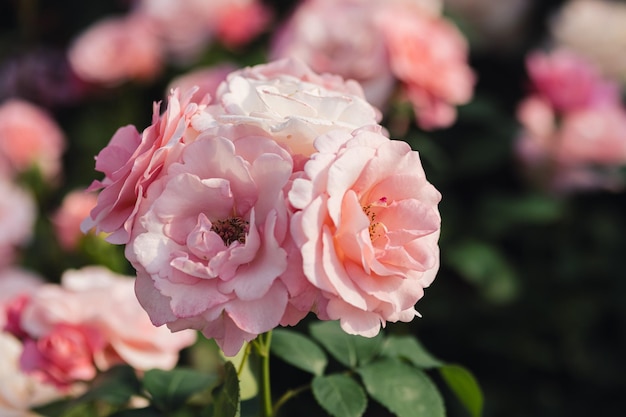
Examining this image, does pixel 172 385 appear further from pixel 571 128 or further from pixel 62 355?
pixel 571 128

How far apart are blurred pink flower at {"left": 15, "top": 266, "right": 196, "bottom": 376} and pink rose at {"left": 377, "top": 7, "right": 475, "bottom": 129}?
24.6 inches

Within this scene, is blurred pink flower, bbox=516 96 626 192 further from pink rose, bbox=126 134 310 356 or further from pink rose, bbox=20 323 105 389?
pink rose, bbox=126 134 310 356

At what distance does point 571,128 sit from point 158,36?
997mm

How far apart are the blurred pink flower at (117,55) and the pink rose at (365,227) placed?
1436 mm

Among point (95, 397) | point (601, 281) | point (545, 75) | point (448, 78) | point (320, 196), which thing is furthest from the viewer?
point (601, 281)

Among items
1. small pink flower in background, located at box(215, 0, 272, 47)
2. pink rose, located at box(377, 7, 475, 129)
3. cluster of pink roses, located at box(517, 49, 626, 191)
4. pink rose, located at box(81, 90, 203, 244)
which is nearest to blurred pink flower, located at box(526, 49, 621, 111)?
cluster of pink roses, located at box(517, 49, 626, 191)

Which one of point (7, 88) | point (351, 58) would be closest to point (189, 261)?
point (351, 58)

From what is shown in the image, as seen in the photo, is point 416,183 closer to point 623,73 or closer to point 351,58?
point 351,58

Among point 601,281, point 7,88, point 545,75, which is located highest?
point 545,75

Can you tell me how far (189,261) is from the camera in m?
0.59

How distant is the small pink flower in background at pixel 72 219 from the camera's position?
136 cm

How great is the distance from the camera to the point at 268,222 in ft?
1.94

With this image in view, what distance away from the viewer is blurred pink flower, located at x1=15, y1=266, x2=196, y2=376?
0.90 meters

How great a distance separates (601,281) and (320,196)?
1.45 meters
